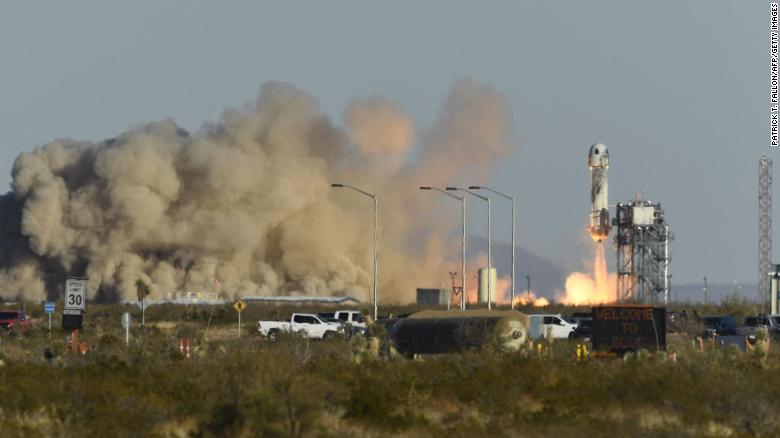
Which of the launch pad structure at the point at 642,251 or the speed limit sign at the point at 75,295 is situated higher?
the launch pad structure at the point at 642,251

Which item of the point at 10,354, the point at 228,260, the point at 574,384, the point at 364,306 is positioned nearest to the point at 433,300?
the point at 364,306

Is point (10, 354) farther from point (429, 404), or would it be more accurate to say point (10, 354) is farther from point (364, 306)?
point (364, 306)

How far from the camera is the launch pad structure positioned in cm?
11606

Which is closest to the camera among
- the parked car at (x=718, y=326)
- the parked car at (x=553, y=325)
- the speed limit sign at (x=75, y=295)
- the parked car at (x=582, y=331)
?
the speed limit sign at (x=75, y=295)

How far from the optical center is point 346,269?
126688 mm

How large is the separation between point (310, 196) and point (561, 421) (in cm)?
9339

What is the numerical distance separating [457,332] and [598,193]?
6729cm

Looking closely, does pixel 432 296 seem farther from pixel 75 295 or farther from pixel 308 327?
pixel 75 295

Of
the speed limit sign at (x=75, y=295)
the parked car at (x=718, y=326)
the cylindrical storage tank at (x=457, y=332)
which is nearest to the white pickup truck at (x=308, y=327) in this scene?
the speed limit sign at (x=75, y=295)

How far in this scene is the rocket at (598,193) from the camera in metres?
118

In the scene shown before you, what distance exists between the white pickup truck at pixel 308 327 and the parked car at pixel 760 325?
1907 cm

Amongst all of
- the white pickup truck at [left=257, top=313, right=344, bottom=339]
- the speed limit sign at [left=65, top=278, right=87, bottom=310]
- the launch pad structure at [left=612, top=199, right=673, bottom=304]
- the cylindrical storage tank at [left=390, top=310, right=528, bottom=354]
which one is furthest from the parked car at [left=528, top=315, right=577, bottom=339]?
the launch pad structure at [left=612, top=199, right=673, bottom=304]

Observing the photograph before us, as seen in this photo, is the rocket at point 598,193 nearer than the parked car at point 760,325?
No

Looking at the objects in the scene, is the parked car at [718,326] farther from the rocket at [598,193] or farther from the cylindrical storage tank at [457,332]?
the rocket at [598,193]
